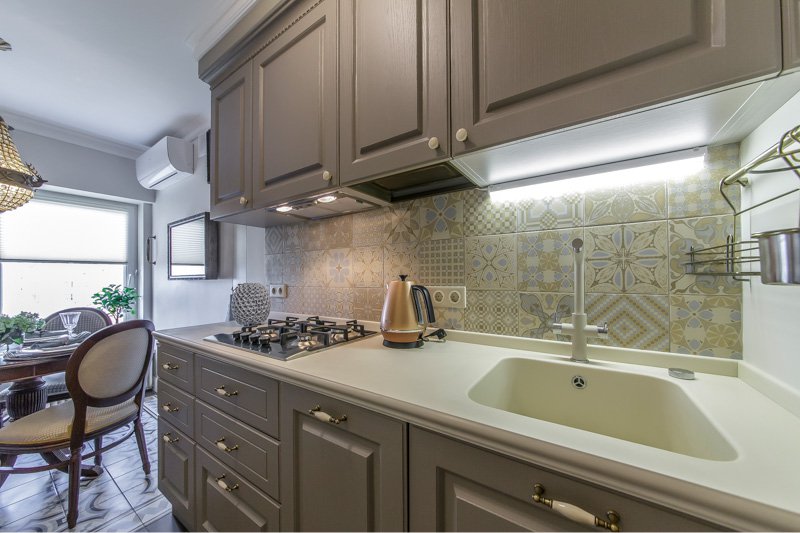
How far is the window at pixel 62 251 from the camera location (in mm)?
2678

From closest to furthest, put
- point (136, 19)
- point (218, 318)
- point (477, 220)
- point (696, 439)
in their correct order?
1. point (696, 439)
2. point (477, 220)
3. point (136, 19)
4. point (218, 318)

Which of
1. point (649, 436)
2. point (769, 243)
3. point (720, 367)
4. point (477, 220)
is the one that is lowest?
point (649, 436)

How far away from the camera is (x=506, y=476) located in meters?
0.51

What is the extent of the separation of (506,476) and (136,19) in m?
2.43

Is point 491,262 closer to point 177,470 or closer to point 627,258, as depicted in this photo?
point 627,258

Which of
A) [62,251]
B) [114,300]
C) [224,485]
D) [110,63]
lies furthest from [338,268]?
[62,251]

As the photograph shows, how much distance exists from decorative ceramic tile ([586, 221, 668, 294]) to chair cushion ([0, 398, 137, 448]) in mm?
2462

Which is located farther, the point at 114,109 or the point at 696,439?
the point at 114,109

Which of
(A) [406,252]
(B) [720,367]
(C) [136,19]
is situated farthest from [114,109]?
(B) [720,367]

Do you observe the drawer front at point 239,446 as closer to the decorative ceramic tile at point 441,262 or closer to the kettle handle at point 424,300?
the kettle handle at point 424,300

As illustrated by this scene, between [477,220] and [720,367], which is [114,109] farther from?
[720,367]

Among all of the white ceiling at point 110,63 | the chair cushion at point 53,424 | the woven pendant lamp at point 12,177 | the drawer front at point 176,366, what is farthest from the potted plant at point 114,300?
the drawer front at point 176,366

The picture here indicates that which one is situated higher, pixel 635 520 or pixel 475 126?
pixel 475 126

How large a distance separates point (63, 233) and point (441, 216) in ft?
12.9
